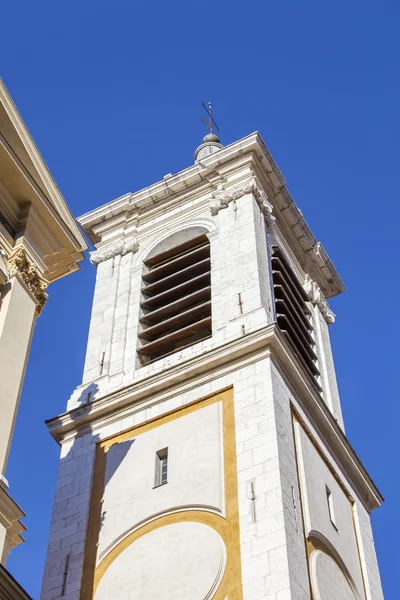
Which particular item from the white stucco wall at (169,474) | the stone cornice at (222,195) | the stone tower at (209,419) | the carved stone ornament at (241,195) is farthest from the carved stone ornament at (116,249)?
the white stucco wall at (169,474)

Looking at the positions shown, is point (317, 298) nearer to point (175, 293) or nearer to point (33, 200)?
point (175, 293)

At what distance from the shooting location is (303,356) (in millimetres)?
26453

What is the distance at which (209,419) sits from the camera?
22.1m

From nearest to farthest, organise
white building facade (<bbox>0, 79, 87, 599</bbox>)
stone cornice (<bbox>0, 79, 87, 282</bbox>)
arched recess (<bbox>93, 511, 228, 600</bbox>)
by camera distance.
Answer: white building facade (<bbox>0, 79, 87, 599</bbox>)
stone cornice (<bbox>0, 79, 87, 282</bbox>)
arched recess (<bbox>93, 511, 228, 600</bbox>)

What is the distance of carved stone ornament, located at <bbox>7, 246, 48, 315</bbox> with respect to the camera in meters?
17.0

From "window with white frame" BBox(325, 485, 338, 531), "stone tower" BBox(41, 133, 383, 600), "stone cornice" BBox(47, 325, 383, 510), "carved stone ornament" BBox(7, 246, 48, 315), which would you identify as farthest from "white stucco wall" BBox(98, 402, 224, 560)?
"carved stone ornament" BBox(7, 246, 48, 315)

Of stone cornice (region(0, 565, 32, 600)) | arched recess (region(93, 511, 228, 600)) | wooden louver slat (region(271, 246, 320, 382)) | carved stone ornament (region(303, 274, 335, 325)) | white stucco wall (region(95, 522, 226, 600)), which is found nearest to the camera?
stone cornice (region(0, 565, 32, 600))

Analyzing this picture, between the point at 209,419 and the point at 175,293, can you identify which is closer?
the point at 209,419

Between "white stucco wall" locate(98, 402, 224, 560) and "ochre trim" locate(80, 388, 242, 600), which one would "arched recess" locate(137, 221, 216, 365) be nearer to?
"ochre trim" locate(80, 388, 242, 600)

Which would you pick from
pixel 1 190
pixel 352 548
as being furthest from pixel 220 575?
pixel 1 190

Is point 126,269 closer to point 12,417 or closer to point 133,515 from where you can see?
point 133,515

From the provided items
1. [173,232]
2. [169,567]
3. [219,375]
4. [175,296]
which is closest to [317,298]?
[173,232]

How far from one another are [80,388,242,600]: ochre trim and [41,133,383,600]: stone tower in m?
0.03

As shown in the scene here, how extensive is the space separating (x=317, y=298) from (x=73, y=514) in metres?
10.4
